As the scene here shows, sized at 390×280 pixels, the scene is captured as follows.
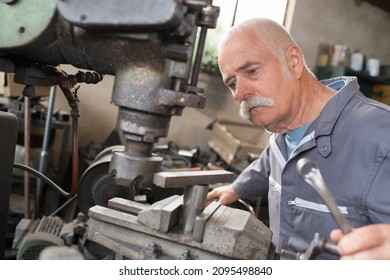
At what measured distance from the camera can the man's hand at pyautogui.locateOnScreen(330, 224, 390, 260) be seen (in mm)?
535

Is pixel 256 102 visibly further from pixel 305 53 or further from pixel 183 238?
pixel 305 53

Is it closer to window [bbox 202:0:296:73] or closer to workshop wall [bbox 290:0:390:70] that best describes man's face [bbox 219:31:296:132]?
window [bbox 202:0:296:73]

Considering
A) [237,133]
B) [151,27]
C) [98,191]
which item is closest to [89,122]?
[237,133]

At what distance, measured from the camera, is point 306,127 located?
1.26 m

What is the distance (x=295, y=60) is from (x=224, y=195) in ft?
1.85

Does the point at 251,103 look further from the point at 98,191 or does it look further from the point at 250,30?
the point at 98,191

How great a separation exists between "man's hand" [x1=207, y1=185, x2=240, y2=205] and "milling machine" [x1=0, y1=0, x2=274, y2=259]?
58cm

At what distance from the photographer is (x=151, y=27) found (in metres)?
0.52

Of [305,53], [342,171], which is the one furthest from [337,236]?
[305,53]

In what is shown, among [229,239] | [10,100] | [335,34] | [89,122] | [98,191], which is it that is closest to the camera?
[229,239]

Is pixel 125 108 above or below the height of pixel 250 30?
below

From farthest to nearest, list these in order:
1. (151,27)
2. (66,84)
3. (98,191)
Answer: (98,191) → (66,84) → (151,27)

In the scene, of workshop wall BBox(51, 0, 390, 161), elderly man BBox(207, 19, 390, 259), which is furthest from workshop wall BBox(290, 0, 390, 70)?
elderly man BBox(207, 19, 390, 259)
